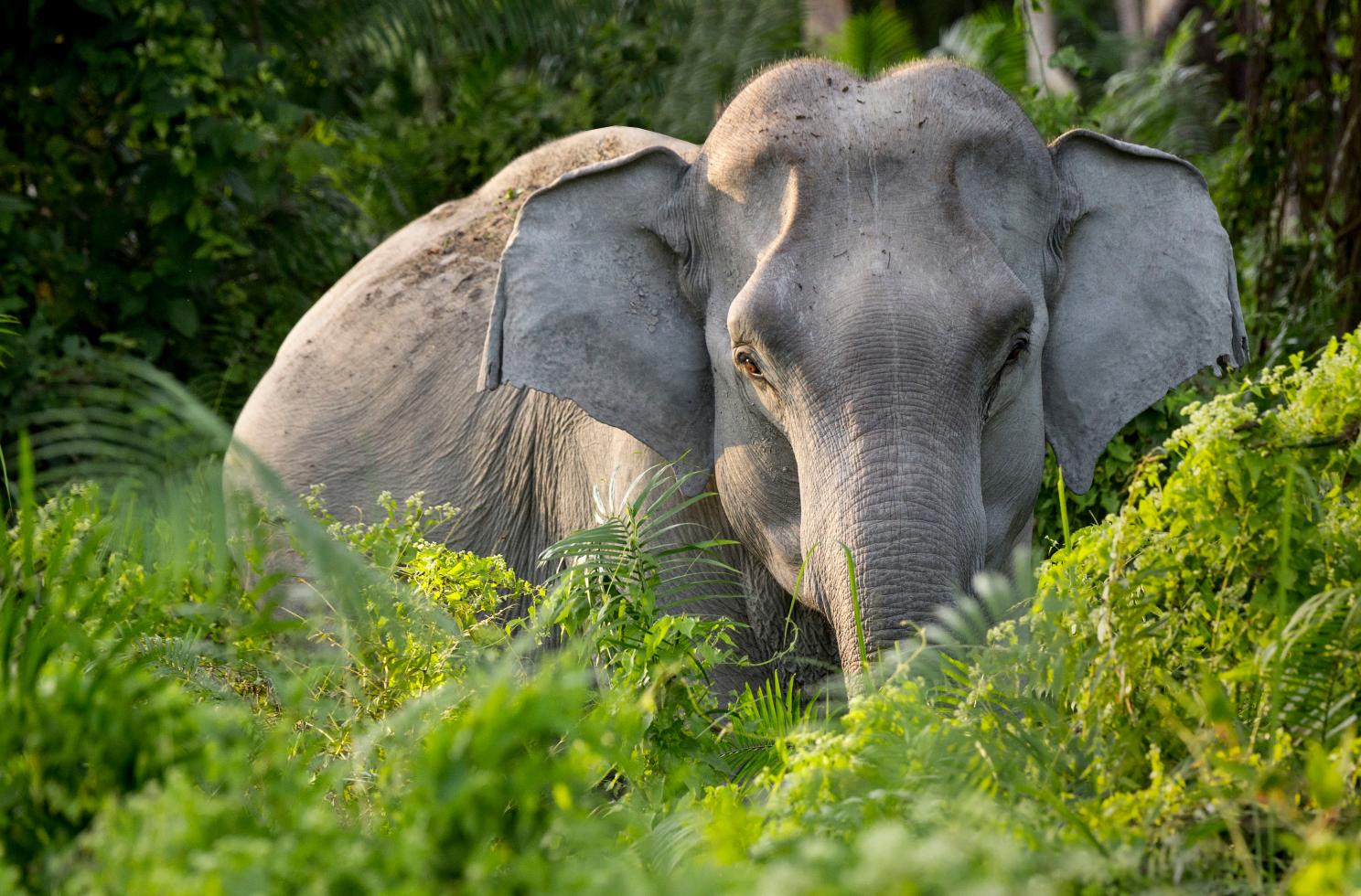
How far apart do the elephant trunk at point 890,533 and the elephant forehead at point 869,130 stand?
26.8 inches

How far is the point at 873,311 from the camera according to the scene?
3750mm

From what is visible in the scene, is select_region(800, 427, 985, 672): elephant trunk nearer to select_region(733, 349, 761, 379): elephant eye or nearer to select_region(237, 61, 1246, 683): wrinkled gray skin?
select_region(237, 61, 1246, 683): wrinkled gray skin

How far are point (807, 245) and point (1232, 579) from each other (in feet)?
4.54

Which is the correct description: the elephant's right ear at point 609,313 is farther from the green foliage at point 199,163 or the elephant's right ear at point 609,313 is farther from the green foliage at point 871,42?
the green foliage at point 871,42

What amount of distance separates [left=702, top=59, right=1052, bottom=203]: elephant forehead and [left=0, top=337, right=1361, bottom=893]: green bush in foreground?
992 millimetres

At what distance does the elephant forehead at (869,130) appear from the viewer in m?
4.03

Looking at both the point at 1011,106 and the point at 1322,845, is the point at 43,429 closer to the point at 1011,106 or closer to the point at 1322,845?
the point at 1011,106

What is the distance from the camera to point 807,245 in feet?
13.0

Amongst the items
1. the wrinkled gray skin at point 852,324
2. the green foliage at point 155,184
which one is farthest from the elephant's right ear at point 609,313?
the green foliage at point 155,184

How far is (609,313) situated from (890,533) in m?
1.15

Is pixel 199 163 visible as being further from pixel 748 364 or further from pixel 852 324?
pixel 852 324

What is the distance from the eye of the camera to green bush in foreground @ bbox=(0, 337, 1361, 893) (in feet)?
6.70

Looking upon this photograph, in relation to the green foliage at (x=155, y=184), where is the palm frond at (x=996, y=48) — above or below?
below

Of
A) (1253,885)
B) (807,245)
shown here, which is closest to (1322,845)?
(1253,885)
